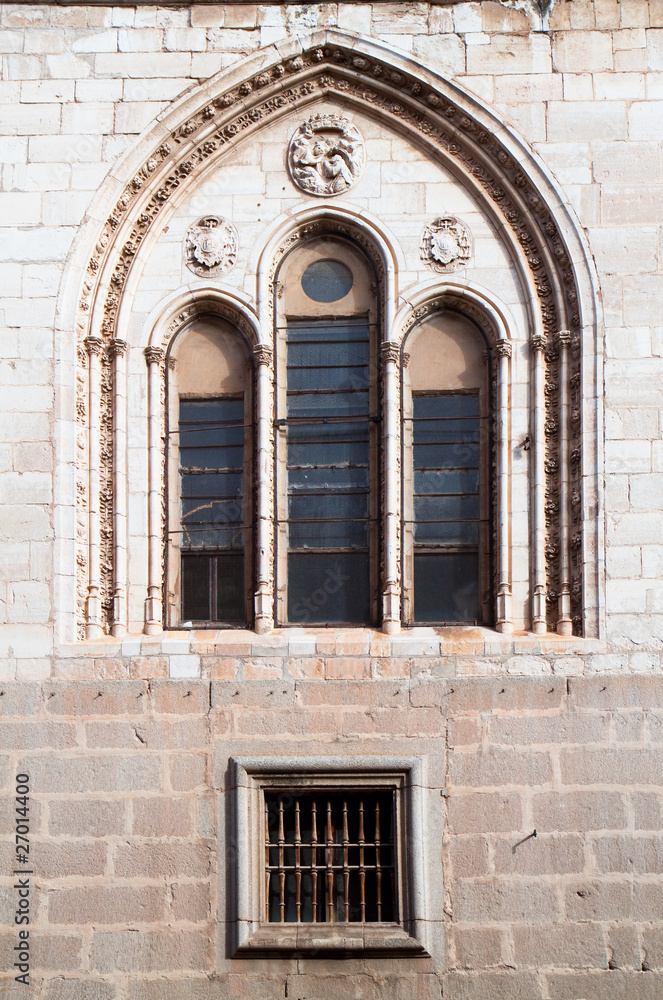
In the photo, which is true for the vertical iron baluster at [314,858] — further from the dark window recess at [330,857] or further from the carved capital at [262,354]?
the carved capital at [262,354]

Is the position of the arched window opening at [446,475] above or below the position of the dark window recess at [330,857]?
above

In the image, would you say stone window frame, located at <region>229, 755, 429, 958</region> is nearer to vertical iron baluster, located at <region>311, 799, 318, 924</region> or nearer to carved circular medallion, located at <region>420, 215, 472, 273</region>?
vertical iron baluster, located at <region>311, 799, 318, 924</region>

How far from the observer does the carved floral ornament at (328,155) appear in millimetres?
10359

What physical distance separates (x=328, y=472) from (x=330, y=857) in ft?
8.88

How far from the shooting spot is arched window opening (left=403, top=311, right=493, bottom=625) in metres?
10.2

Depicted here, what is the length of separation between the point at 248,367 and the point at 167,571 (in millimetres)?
1605

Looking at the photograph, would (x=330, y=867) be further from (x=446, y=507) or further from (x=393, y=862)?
(x=446, y=507)

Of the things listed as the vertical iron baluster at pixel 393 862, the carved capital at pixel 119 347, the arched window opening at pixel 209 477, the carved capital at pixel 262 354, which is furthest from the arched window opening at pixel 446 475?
the carved capital at pixel 119 347

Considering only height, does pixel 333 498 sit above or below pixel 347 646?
above

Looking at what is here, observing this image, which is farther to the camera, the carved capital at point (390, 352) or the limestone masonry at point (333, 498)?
the carved capital at point (390, 352)

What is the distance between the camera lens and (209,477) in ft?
34.1

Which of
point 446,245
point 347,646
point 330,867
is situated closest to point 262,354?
point 446,245

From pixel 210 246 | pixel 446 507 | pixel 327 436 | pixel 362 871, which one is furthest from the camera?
pixel 210 246

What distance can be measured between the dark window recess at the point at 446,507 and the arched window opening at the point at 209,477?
48.1 inches
